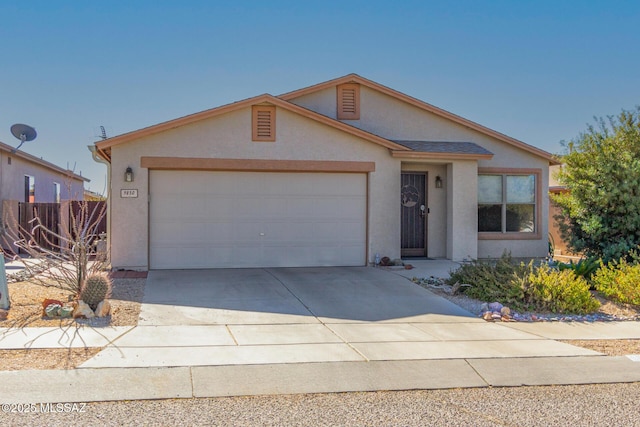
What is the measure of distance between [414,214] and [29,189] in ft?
51.4

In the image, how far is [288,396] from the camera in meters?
5.34

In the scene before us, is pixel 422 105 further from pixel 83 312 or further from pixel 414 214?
pixel 83 312

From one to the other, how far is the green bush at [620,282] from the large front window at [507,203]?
463cm

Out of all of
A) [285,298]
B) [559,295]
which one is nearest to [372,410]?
[285,298]

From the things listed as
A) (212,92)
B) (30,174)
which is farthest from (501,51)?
(30,174)

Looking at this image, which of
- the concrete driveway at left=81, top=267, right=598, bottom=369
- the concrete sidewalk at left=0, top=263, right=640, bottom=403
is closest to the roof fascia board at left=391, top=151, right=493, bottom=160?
the concrete driveway at left=81, top=267, right=598, bottom=369

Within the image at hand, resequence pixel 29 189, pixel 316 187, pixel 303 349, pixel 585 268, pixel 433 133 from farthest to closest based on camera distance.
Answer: pixel 29 189 → pixel 433 133 → pixel 316 187 → pixel 585 268 → pixel 303 349

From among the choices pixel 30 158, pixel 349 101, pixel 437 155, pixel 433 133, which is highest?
pixel 349 101

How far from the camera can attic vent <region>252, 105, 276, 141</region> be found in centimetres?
1320

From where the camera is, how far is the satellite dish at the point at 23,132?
1820 centimetres

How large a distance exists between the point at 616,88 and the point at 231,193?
1358cm

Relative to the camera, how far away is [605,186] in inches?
455

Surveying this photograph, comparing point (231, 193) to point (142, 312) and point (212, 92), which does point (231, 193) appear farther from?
point (212, 92)

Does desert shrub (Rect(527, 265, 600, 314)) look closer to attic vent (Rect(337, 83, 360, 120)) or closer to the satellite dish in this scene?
attic vent (Rect(337, 83, 360, 120))
